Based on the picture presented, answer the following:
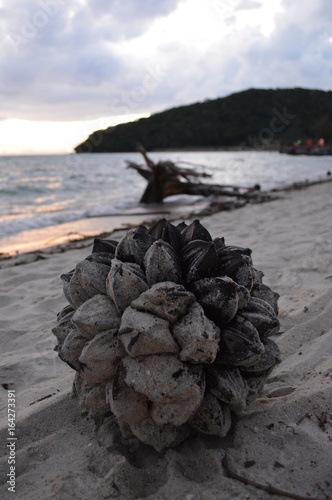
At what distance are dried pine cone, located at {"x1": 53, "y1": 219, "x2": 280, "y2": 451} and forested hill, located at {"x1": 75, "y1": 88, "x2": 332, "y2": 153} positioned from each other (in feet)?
196

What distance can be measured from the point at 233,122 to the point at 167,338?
7062 centimetres

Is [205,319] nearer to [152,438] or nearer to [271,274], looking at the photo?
[152,438]

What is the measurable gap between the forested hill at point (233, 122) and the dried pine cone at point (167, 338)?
196 ft

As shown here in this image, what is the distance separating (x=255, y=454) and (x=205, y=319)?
506mm

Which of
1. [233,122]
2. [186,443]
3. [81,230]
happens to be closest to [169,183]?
[81,230]

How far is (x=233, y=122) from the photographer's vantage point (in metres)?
67.6

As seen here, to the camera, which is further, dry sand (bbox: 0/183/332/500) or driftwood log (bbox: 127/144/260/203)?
driftwood log (bbox: 127/144/260/203)

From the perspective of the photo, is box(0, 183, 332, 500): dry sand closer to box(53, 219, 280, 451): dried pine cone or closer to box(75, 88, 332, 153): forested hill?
box(53, 219, 280, 451): dried pine cone

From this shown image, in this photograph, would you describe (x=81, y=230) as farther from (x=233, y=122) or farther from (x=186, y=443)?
(x=233, y=122)

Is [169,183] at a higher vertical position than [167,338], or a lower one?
lower

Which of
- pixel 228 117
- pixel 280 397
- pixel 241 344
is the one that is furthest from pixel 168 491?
pixel 228 117

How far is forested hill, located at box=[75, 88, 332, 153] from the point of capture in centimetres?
6344

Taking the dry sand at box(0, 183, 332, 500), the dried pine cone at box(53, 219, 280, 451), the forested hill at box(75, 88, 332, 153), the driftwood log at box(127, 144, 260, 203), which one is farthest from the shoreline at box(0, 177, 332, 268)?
the forested hill at box(75, 88, 332, 153)

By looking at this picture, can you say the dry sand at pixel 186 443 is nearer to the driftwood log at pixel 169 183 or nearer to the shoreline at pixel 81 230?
the shoreline at pixel 81 230
